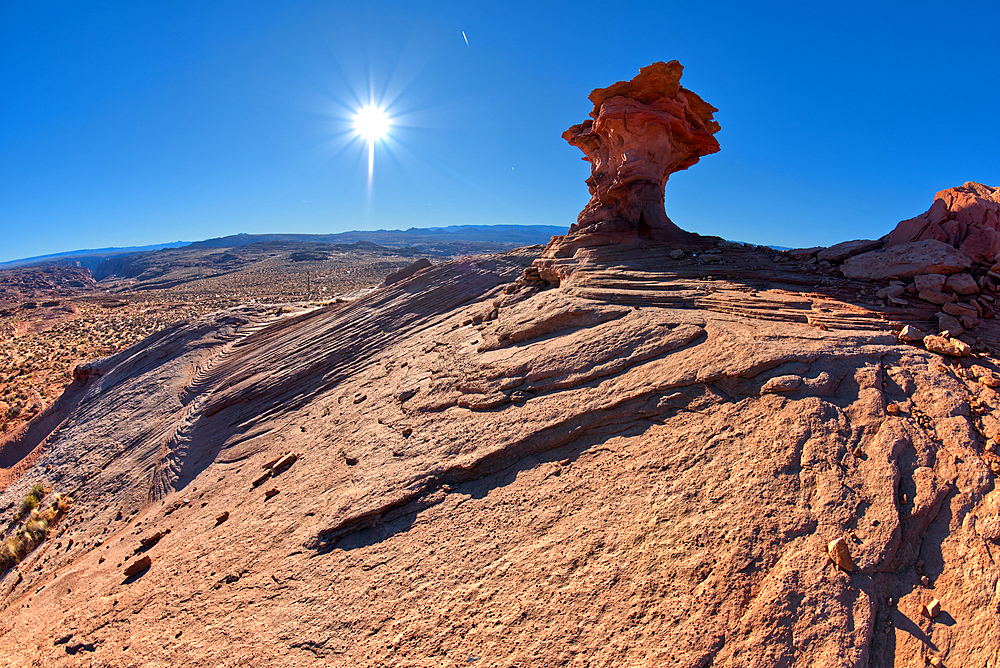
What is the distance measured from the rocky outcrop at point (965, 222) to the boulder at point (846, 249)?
72cm

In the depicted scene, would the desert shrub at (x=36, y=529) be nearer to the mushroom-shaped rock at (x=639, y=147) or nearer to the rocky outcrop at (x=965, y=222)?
the mushroom-shaped rock at (x=639, y=147)

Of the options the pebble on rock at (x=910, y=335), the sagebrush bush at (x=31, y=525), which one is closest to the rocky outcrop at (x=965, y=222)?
the pebble on rock at (x=910, y=335)

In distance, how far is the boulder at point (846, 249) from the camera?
9.36 meters

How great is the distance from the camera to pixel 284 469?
9.48 meters

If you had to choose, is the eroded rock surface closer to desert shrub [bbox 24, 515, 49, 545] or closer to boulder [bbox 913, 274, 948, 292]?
desert shrub [bbox 24, 515, 49, 545]

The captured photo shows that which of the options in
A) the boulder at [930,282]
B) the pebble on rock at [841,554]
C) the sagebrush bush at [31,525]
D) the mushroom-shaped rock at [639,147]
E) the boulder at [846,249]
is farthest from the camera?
the mushroom-shaped rock at [639,147]

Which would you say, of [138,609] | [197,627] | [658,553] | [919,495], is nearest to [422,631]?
[658,553]

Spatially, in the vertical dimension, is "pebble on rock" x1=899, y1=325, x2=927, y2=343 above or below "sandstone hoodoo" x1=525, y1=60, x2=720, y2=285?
below

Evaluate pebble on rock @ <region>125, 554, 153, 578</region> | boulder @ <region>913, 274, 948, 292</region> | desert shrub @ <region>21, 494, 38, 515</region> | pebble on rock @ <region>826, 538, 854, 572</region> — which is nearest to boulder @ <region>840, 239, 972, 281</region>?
boulder @ <region>913, 274, 948, 292</region>

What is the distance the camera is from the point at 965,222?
7812 millimetres

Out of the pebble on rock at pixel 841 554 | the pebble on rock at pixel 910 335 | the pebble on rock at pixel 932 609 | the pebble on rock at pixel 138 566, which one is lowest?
the pebble on rock at pixel 138 566

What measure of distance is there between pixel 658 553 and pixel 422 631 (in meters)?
3.01

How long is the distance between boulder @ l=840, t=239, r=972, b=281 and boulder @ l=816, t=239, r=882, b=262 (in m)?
0.35

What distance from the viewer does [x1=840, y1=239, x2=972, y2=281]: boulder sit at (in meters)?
7.29
